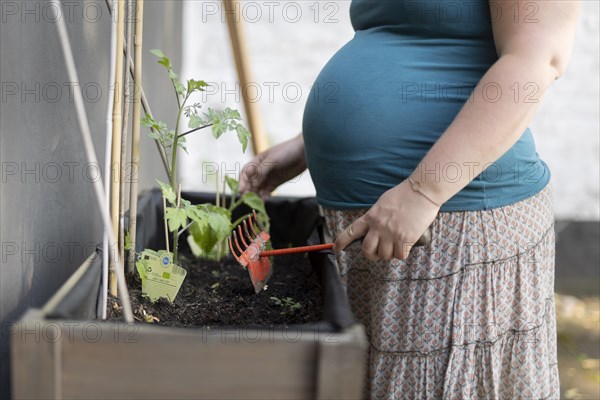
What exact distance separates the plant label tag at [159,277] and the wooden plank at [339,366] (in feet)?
1.57

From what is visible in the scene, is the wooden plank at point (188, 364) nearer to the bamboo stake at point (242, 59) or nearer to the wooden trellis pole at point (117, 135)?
the wooden trellis pole at point (117, 135)

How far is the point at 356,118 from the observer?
1264 mm

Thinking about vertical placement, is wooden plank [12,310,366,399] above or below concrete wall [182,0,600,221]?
below

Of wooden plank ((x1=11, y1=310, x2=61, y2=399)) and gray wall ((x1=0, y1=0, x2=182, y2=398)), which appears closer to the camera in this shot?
wooden plank ((x1=11, y1=310, x2=61, y2=399))

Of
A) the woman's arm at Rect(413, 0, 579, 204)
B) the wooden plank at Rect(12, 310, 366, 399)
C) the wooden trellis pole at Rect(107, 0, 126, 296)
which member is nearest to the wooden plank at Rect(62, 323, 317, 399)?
the wooden plank at Rect(12, 310, 366, 399)

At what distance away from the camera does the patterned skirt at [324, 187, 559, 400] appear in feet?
4.16

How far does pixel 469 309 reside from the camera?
129cm

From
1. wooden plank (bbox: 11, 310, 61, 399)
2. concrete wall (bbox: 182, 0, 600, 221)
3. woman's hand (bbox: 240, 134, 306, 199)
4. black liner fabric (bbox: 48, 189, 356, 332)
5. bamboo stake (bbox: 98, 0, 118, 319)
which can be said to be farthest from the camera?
concrete wall (bbox: 182, 0, 600, 221)

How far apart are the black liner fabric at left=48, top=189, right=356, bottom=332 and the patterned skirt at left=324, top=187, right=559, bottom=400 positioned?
0.47 ft

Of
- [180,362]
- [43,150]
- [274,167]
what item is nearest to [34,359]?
[180,362]

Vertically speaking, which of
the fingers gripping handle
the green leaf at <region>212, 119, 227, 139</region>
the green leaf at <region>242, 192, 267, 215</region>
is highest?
the green leaf at <region>212, 119, 227, 139</region>

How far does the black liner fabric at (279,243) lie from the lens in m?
0.90

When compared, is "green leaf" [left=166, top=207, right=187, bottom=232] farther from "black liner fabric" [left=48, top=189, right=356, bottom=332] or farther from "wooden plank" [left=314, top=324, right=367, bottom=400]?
"wooden plank" [left=314, top=324, right=367, bottom=400]

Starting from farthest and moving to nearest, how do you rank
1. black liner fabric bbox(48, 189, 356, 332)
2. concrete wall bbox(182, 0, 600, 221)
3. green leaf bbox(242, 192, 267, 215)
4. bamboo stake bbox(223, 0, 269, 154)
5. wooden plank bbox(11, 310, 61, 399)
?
concrete wall bbox(182, 0, 600, 221)
bamboo stake bbox(223, 0, 269, 154)
green leaf bbox(242, 192, 267, 215)
black liner fabric bbox(48, 189, 356, 332)
wooden plank bbox(11, 310, 61, 399)
